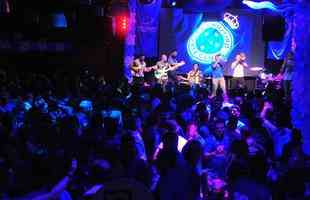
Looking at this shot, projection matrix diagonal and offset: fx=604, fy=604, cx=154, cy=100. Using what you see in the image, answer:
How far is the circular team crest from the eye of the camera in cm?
2077

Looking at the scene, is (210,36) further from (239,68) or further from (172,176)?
(172,176)

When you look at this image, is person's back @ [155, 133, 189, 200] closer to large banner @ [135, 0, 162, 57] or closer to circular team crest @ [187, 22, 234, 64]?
large banner @ [135, 0, 162, 57]

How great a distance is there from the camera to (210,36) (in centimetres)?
2095

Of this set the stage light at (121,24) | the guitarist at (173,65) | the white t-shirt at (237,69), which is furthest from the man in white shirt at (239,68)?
the stage light at (121,24)

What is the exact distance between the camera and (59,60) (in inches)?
733

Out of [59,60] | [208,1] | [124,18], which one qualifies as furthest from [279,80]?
[59,60]

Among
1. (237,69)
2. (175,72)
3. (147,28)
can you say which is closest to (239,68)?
(237,69)

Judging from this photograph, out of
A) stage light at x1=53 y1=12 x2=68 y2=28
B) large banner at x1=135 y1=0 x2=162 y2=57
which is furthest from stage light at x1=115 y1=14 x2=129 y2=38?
large banner at x1=135 y1=0 x2=162 y2=57

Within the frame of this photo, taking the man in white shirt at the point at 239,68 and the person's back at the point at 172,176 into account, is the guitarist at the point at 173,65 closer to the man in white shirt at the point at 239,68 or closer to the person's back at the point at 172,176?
the man in white shirt at the point at 239,68

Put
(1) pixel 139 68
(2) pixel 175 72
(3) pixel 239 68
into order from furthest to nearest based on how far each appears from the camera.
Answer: (2) pixel 175 72 < (3) pixel 239 68 < (1) pixel 139 68

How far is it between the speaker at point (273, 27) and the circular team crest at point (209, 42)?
5.04m

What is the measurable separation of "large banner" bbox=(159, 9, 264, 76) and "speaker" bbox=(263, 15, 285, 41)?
15.6ft

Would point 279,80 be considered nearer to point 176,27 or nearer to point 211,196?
point 176,27

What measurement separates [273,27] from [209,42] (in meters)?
5.45
